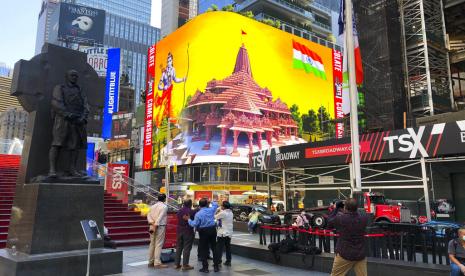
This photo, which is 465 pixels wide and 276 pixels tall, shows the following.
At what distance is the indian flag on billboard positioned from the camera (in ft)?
212

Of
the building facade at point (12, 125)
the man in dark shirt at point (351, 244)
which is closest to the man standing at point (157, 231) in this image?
the man in dark shirt at point (351, 244)

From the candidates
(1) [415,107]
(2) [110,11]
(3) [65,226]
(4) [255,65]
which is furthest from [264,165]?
(2) [110,11]

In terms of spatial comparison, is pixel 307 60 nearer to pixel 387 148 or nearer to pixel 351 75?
pixel 387 148

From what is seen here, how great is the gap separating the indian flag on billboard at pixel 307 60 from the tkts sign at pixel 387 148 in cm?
4246

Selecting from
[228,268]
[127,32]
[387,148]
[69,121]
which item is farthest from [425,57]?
[127,32]

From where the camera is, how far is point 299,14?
A: 278 ft

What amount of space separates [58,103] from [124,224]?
7.79m

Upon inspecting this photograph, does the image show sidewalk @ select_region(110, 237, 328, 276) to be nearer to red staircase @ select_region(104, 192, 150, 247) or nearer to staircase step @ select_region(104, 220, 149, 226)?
red staircase @ select_region(104, 192, 150, 247)

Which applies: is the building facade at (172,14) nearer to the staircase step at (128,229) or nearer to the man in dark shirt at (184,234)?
the staircase step at (128,229)

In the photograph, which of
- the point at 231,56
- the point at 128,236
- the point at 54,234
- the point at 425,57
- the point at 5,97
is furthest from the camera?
the point at 5,97

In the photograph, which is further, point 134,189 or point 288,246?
point 134,189

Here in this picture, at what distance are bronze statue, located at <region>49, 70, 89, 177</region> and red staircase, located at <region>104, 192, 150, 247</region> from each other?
18.4 ft

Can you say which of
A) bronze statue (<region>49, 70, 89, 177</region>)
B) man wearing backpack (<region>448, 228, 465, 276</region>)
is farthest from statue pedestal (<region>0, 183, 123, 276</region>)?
man wearing backpack (<region>448, 228, 465, 276</region>)

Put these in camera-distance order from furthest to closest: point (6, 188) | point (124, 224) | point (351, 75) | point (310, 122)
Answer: point (310, 122) → point (6, 188) → point (124, 224) → point (351, 75)
